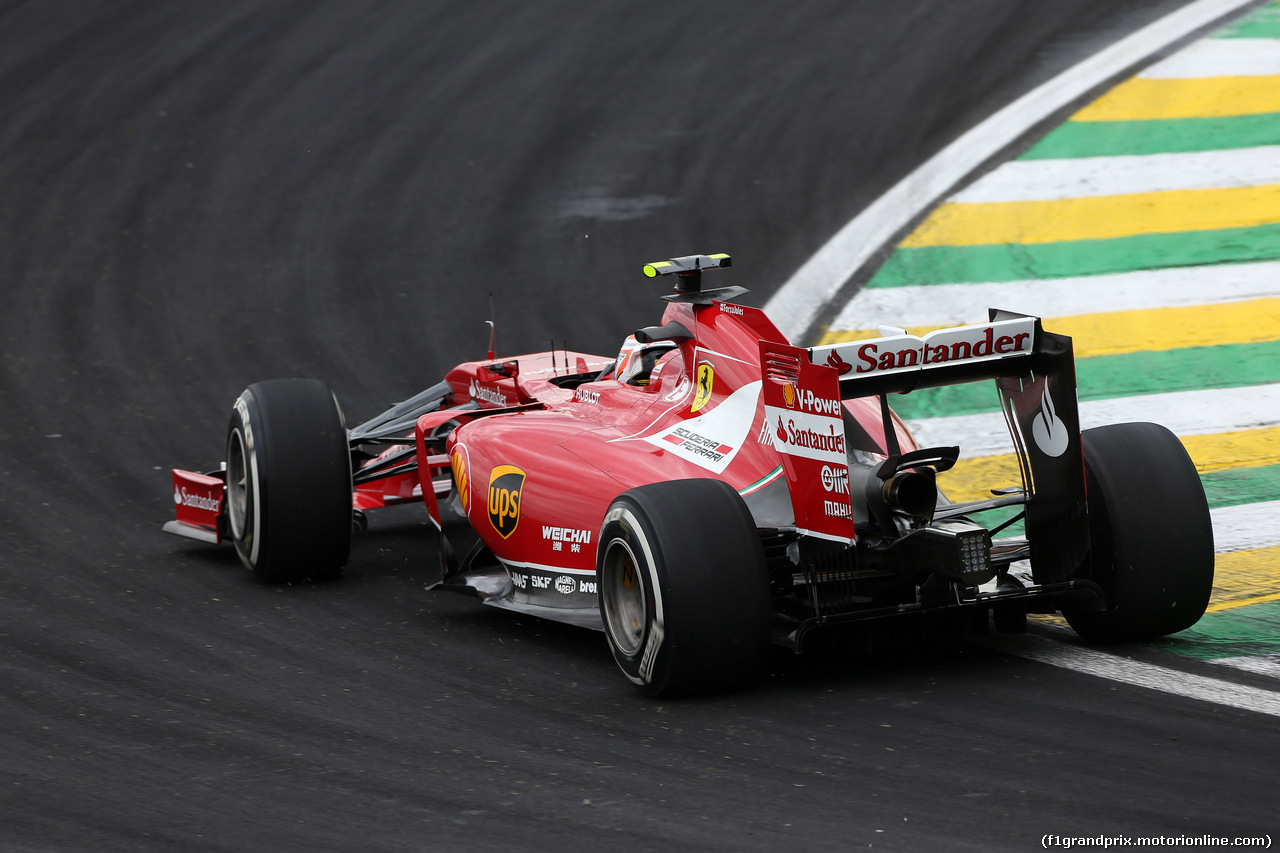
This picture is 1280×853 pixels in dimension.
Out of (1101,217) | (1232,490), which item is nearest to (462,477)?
(1232,490)

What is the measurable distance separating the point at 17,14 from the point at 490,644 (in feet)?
43.2

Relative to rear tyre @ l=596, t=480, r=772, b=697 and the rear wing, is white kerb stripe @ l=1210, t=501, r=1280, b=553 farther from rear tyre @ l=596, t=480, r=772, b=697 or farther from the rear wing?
rear tyre @ l=596, t=480, r=772, b=697

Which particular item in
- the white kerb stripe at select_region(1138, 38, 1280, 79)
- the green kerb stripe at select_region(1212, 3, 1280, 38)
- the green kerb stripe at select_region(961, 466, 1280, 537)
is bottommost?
the green kerb stripe at select_region(961, 466, 1280, 537)

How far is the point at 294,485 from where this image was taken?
747 cm

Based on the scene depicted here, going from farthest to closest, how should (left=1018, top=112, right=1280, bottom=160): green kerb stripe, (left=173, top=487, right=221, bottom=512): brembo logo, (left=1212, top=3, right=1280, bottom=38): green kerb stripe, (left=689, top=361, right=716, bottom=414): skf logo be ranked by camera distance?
1. (left=1212, top=3, right=1280, bottom=38): green kerb stripe
2. (left=1018, top=112, right=1280, bottom=160): green kerb stripe
3. (left=173, top=487, right=221, bottom=512): brembo logo
4. (left=689, top=361, right=716, bottom=414): skf logo

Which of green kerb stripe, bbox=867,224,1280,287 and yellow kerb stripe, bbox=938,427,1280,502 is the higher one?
green kerb stripe, bbox=867,224,1280,287

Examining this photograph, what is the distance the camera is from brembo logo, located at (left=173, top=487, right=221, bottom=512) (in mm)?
7988

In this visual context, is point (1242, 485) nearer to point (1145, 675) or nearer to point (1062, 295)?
point (1145, 675)

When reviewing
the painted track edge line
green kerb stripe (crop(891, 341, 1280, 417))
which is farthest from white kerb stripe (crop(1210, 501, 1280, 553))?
the painted track edge line

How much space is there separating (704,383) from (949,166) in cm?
733

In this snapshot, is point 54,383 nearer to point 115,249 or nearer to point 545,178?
point 115,249

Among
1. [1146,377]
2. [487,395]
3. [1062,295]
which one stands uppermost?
[1062,295]

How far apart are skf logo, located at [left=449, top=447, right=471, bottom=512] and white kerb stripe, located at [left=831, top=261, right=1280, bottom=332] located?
4027mm

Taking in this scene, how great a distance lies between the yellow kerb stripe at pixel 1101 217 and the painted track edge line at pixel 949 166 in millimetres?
428
